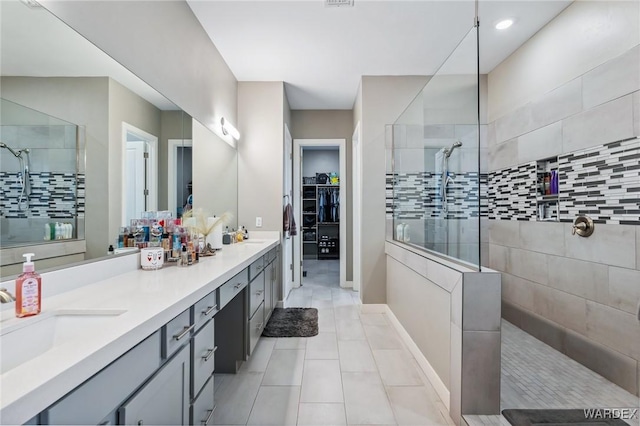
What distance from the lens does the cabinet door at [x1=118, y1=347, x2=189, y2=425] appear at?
0.83 metres

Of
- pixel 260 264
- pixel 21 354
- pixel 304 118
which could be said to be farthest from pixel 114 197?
pixel 304 118

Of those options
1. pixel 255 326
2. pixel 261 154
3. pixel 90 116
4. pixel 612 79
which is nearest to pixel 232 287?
pixel 255 326

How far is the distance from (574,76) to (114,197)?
3325mm

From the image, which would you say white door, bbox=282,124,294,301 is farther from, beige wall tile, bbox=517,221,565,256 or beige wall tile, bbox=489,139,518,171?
beige wall tile, bbox=517,221,565,256

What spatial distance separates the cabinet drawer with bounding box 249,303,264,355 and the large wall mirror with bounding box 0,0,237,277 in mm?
1137

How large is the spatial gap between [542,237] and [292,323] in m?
2.52

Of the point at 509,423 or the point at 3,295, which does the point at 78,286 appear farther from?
the point at 509,423

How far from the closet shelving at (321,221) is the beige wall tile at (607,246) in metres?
5.26

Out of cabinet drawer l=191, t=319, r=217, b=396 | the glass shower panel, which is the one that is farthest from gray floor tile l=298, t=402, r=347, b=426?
the glass shower panel

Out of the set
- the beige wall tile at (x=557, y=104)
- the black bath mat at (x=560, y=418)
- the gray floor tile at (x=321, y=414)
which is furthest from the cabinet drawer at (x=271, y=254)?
the beige wall tile at (x=557, y=104)

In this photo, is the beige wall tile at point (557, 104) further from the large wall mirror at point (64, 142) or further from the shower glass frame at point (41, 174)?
the shower glass frame at point (41, 174)

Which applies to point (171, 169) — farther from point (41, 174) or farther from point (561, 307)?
point (561, 307)

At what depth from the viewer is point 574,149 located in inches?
91.0

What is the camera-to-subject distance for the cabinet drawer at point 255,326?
2.26 metres
